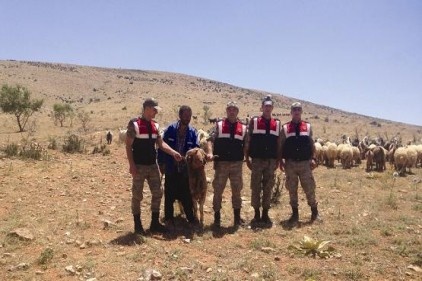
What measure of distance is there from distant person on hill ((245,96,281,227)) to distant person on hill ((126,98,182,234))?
1475 millimetres

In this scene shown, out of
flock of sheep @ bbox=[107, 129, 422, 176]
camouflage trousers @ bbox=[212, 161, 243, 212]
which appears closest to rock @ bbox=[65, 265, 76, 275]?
camouflage trousers @ bbox=[212, 161, 243, 212]

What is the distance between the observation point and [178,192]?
7402 millimetres

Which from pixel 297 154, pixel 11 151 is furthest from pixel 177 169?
pixel 11 151

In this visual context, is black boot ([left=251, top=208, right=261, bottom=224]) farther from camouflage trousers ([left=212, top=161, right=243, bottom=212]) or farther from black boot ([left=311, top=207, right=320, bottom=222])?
black boot ([left=311, top=207, right=320, bottom=222])

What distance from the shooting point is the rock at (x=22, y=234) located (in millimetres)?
6121

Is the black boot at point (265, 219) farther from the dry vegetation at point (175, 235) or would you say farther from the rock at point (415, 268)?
the rock at point (415, 268)

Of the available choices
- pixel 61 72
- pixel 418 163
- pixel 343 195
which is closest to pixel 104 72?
pixel 61 72

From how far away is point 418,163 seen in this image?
1928 centimetres

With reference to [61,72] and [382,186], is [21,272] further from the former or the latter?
[61,72]

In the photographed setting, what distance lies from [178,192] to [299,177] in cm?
230

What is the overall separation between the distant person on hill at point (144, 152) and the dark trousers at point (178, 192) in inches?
23.1

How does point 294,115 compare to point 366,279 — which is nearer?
point 366,279

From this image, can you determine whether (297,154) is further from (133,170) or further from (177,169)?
(133,170)

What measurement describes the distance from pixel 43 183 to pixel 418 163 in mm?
16314
